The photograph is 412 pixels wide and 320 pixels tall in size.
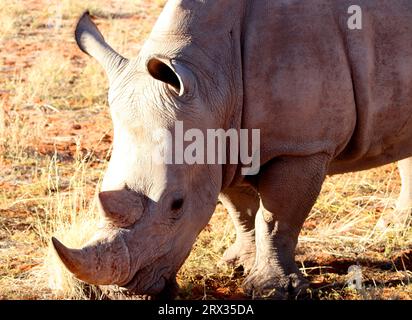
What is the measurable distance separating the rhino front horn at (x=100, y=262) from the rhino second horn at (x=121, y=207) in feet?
0.35

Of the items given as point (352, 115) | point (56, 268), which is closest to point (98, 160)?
point (56, 268)

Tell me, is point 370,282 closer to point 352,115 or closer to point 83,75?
point 352,115

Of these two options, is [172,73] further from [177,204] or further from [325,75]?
[325,75]

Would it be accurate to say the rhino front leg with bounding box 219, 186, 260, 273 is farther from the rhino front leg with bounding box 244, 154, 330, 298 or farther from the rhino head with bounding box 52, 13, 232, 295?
the rhino head with bounding box 52, 13, 232, 295

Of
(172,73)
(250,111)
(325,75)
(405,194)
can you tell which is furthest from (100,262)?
(405,194)

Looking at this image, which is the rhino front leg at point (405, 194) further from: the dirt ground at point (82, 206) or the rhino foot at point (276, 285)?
the rhino foot at point (276, 285)

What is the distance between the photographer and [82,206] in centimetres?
788

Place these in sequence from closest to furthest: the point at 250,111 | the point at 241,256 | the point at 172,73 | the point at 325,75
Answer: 1. the point at 172,73
2. the point at 250,111
3. the point at 325,75
4. the point at 241,256

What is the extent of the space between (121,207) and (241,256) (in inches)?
72.2

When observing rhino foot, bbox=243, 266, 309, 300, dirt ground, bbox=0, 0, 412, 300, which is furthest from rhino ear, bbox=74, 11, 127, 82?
rhino foot, bbox=243, 266, 309, 300

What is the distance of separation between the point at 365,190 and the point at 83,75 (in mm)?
5183

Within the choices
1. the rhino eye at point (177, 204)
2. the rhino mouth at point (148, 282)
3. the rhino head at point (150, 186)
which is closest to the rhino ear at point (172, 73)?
the rhino head at point (150, 186)

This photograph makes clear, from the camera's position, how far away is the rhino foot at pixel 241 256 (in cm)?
698

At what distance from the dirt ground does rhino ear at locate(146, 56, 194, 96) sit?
58.0 inches
